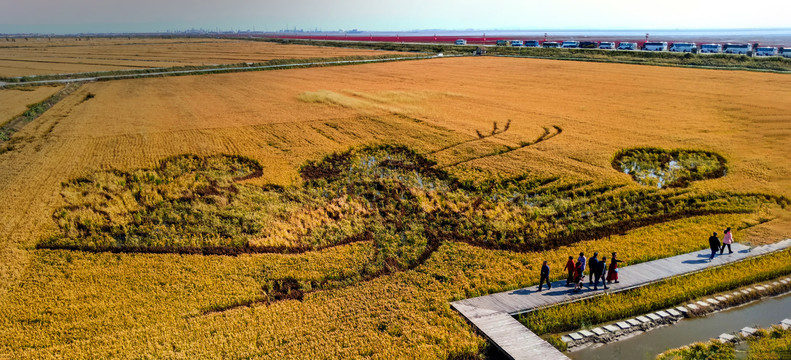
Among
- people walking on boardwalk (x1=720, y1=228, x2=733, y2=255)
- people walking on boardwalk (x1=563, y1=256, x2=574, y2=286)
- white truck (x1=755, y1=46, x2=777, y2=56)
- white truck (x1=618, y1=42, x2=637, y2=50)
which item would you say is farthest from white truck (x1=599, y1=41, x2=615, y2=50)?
people walking on boardwalk (x1=563, y1=256, x2=574, y2=286)

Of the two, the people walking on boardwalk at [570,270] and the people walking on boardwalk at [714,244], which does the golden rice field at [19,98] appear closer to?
the people walking on boardwalk at [570,270]

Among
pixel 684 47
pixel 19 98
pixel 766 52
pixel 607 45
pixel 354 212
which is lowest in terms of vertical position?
pixel 354 212

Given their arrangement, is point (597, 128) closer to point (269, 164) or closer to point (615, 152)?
point (615, 152)

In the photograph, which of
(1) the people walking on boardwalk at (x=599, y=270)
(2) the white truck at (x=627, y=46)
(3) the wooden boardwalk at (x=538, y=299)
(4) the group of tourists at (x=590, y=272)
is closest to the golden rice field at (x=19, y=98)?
(3) the wooden boardwalk at (x=538, y=299)

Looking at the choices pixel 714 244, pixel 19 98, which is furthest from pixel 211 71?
pixel 714 244

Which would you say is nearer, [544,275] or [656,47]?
[544,275]

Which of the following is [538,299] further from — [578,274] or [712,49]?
[712,49]
